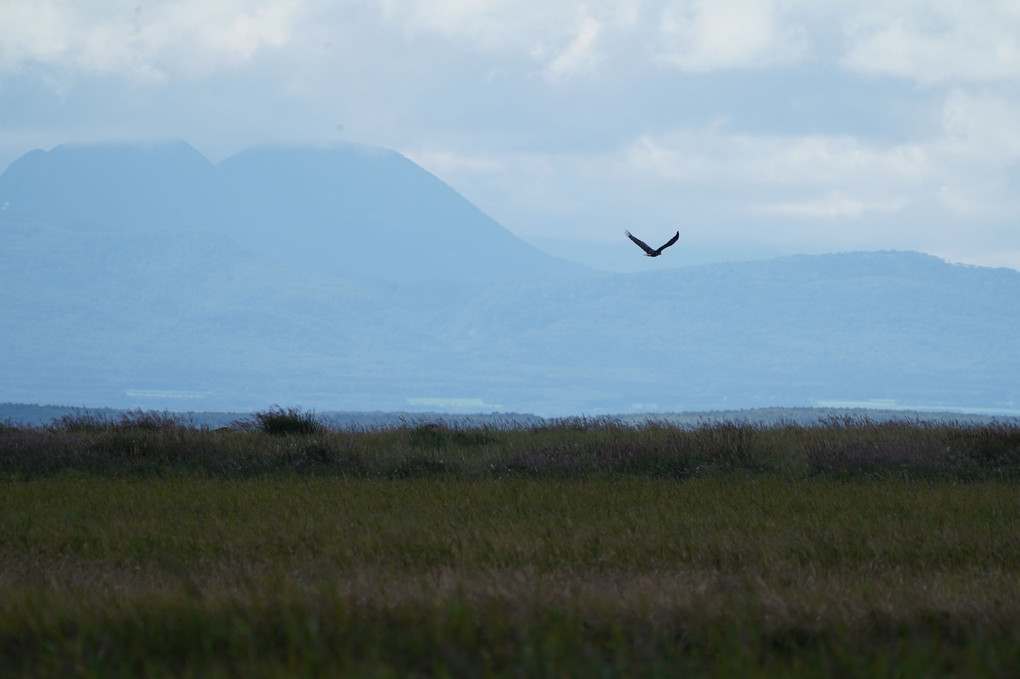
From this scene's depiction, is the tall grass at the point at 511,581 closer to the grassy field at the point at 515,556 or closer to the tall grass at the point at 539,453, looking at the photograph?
the grassy field at the point at 515,556

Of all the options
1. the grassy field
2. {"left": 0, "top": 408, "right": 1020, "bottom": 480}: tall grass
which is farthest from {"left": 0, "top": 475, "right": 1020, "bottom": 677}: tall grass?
{"left": 0, "top": 408, "right": 1020, "bottom": 480}: tall grass

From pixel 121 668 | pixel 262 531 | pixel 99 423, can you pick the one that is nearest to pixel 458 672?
pixel 121 668

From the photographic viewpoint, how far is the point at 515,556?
10062 mm

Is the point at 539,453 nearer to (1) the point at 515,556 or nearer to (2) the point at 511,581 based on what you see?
(1) the point at 515,556

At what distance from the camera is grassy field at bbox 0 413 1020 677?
633 cm

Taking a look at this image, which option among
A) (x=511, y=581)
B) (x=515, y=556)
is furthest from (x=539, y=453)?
(x=511, y=581)

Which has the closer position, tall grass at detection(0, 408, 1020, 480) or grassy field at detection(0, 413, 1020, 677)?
grassy field at detection(0, 413, 1020, 677)

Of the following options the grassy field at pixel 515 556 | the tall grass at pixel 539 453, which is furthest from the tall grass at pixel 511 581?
the tall grass at pixel 539 453

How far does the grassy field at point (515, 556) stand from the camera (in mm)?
6328

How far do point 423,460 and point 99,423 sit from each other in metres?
9.80

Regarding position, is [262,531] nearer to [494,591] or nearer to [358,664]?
[494,591]

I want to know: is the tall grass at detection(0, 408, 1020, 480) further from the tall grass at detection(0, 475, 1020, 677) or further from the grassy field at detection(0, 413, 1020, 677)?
the tall grass at detection(0, 475, 1020, 677)

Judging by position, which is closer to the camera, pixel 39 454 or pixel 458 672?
pixel 458 672

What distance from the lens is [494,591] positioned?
24.5 feet
